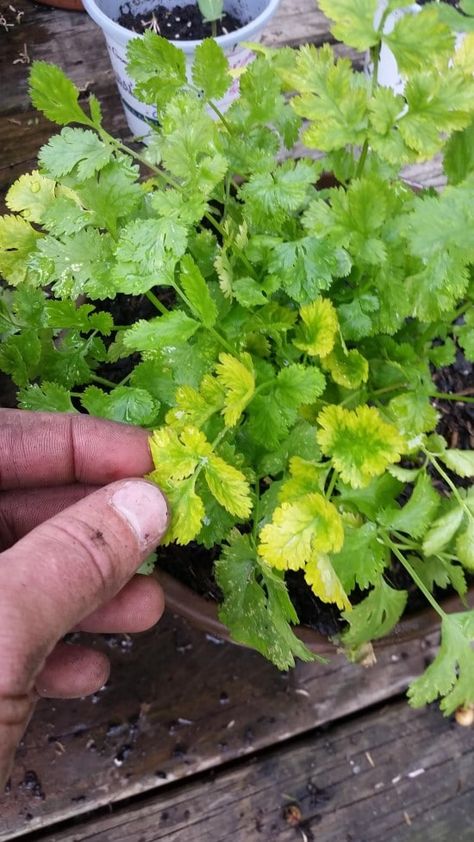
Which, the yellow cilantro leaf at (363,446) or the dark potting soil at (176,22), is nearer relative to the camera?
the yellow cilantro leaf at (363,446)

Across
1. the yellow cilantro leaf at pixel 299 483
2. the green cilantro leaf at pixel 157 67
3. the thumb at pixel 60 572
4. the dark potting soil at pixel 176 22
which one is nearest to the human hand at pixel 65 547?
the thumb at pixel 60 572

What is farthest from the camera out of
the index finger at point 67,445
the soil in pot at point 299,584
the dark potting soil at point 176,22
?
the dark potting soil at point 176,22

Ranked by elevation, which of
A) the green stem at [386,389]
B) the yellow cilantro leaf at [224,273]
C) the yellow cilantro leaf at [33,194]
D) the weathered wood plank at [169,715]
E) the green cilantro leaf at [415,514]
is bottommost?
the weathered wood plank at [169,715]

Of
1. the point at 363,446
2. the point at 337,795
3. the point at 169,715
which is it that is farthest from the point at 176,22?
the point at 337,795

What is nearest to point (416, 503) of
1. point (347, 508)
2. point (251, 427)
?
point (347, 508)

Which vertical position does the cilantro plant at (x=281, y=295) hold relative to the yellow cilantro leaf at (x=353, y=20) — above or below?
below

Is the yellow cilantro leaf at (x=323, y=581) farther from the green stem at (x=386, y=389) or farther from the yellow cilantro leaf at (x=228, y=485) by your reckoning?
the green stem at (x=386, y=389)
